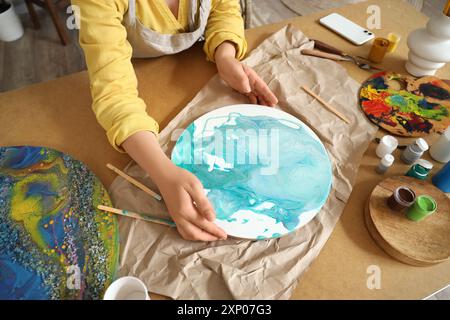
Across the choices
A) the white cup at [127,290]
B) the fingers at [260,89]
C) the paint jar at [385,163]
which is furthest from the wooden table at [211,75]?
the white cup at [127,290]

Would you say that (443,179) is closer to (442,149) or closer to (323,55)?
(442,149)

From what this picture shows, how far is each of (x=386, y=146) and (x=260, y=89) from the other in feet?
1.13

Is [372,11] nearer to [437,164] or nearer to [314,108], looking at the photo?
[314,108]

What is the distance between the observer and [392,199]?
639 mm

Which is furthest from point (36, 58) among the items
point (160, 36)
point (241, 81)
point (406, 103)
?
point (406, 103)

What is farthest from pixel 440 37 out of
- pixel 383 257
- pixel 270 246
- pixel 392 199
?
pixel 270 246

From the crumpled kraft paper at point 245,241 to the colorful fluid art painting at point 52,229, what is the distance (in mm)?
45

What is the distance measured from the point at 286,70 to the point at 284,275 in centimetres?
59

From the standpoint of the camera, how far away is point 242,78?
833mm

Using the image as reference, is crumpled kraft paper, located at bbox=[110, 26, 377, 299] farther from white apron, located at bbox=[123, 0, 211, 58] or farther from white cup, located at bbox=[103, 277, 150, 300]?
white apron, located at bbox=[123, 0, 211, 58]

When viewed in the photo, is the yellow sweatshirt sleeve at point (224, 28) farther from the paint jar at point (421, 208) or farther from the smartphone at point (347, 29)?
the paint jar at point (421, 208)

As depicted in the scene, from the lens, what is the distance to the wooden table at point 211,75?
0.58m

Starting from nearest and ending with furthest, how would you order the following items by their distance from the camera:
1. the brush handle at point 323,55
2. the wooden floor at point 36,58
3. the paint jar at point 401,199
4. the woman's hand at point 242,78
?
the paint jar at point 401,199, the woman's hand at point 242,78, the brush handle at point 323,55, the wooden floor at point 36,58

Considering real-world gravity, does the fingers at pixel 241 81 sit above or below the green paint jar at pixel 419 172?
above
